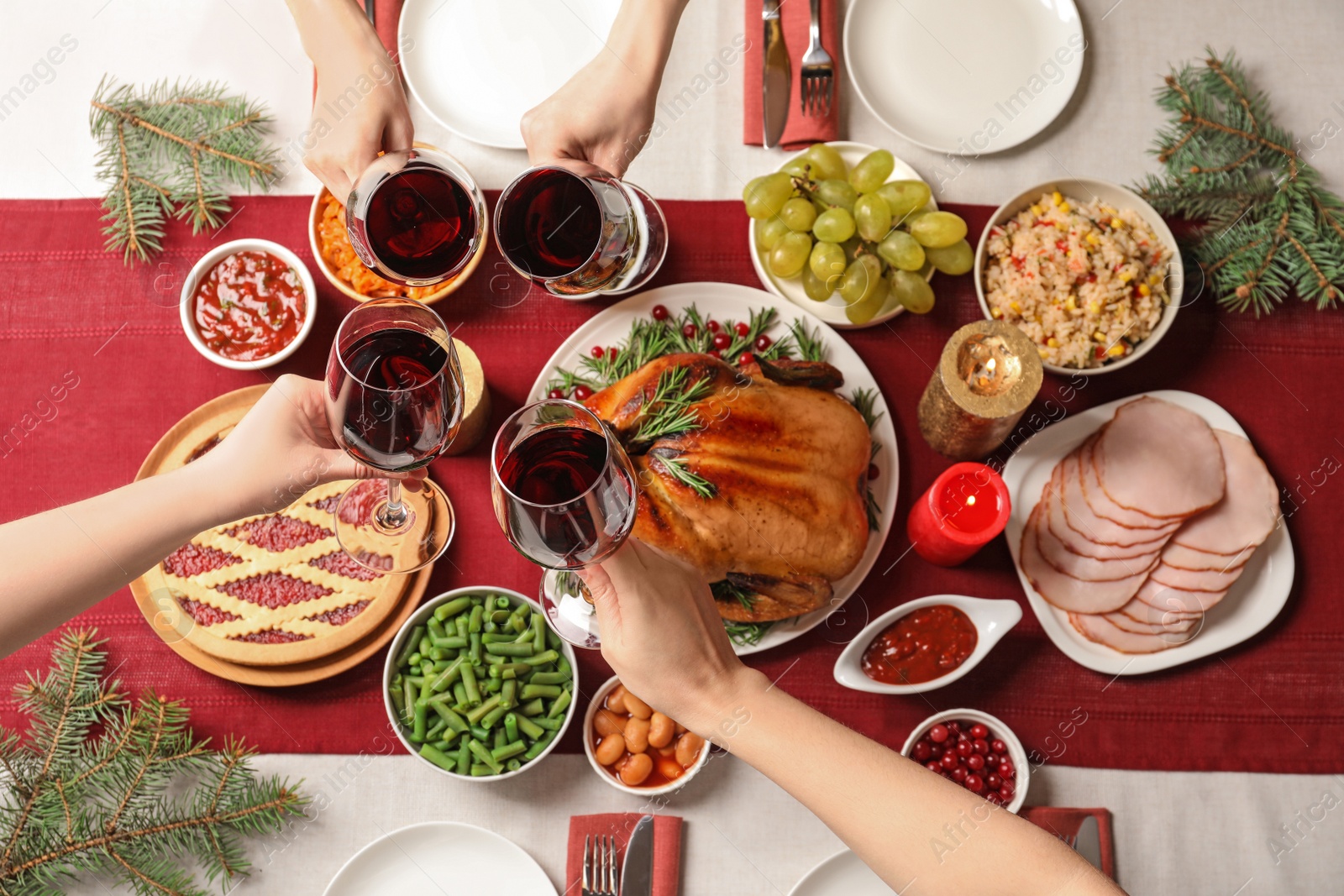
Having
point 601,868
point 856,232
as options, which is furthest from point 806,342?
point 601,868

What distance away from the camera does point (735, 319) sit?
5.30 ft

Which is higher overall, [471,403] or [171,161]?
[171,161]

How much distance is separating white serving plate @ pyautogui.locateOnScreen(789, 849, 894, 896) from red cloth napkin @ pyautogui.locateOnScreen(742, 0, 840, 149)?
4.23ft

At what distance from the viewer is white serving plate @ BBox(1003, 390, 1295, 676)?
61.3 inches

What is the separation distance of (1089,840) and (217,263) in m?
1.84

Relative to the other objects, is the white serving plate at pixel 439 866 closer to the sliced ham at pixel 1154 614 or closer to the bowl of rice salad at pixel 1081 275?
the sliced ham at pixel 1154 614

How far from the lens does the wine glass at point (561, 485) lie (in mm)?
932

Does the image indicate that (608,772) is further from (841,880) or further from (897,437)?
(897,437)

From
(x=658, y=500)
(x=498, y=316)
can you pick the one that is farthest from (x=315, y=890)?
(x=498, y=316)

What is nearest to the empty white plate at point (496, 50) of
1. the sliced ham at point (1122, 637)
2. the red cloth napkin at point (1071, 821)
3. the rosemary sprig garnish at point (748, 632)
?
the rosemary sprig garnish at point (748, 632)

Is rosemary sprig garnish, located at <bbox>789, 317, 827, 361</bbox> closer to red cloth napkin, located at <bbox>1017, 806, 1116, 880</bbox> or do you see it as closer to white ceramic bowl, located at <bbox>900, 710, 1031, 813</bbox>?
white ceramic bowl, located at <bbox>900, 710, 1031, 813</bbox>

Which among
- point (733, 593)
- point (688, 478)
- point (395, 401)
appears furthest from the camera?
point (733, 593)

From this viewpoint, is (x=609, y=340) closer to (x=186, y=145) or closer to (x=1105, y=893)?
(x=186, y=145)

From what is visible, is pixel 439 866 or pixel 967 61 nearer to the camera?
pixel 439 866
